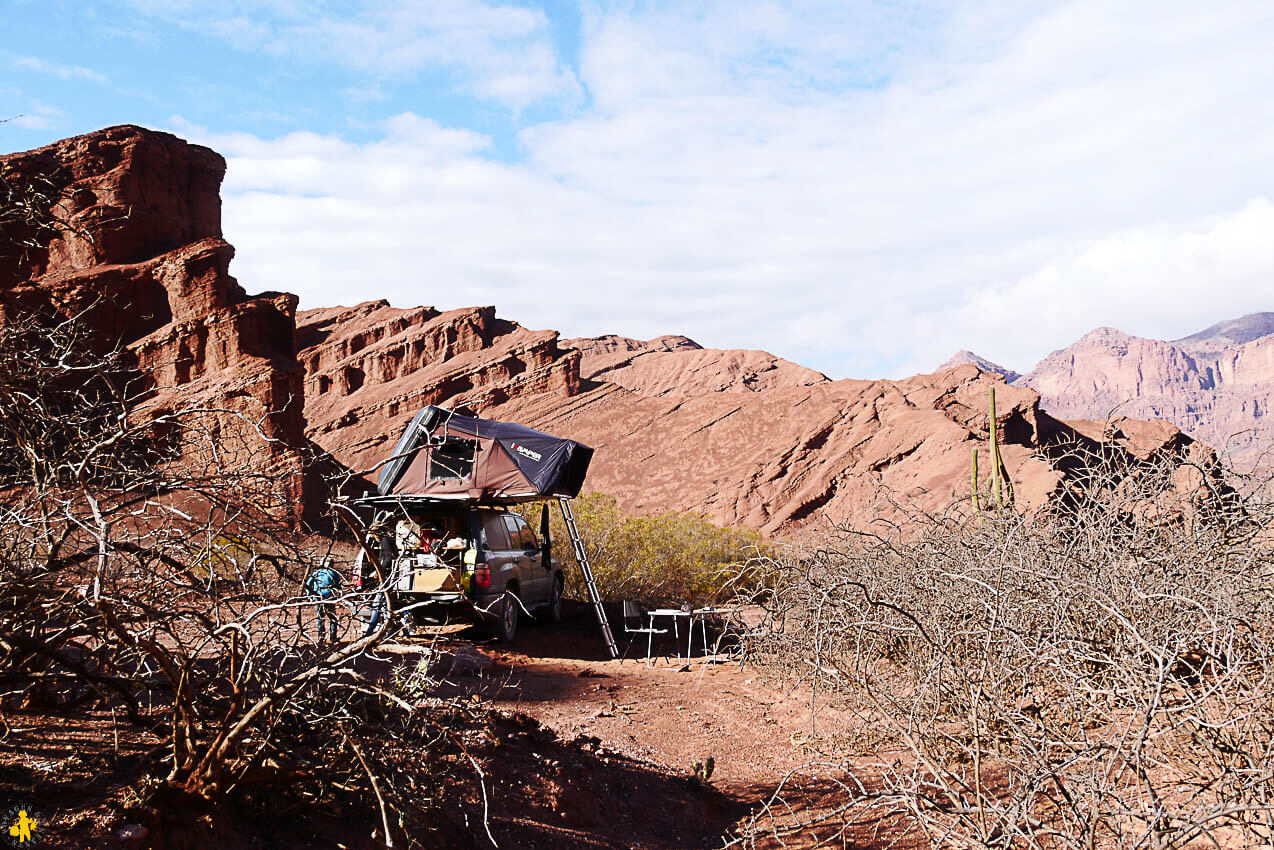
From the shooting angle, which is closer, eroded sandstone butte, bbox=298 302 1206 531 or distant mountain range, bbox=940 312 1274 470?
eroded sandstone butte, bbox=298 302 1206 531

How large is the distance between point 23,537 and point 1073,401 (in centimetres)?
18722

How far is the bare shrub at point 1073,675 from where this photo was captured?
9.52ft

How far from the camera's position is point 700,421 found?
1775 inches

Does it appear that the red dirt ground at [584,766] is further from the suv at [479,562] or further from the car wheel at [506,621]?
the suv at [479,562]

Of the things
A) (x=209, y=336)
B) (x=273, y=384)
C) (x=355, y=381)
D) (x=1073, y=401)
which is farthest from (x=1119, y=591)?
(x=1073, y=401)

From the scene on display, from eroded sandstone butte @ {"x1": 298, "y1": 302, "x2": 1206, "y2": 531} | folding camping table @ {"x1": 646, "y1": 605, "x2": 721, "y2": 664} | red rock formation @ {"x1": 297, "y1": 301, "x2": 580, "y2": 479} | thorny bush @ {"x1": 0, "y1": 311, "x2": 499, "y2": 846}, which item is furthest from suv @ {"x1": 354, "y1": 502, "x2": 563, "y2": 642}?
red rock formation @ {"x1": 297, "y1": 301, "x2": 580, "y2": 479}

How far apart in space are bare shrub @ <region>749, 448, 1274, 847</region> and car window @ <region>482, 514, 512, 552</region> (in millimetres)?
3204

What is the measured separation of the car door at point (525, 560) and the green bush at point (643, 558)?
4.00m

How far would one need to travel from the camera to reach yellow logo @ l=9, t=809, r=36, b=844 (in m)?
2.72

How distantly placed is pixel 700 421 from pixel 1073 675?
137 ft

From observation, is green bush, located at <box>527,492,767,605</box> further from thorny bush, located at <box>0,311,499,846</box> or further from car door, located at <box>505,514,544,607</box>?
thorny bush, located at <box>0,311,499,846</box>

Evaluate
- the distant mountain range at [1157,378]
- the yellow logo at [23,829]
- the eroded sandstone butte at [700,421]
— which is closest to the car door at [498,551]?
the yellow logo at [23,829]

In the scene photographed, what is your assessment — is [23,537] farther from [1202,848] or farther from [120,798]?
[1202,848]

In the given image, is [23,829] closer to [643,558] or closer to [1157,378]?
[643,558]
